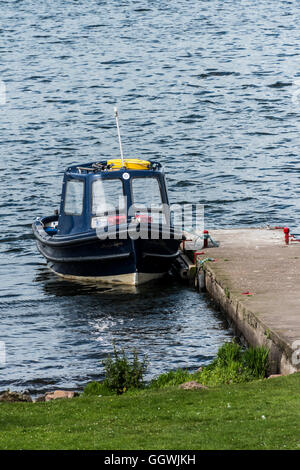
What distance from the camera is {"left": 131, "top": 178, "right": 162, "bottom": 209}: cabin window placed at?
1994cm

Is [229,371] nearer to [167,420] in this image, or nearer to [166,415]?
[166,415]

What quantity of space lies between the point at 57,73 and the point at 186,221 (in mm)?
28474

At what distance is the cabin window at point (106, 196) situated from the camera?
19.8 m

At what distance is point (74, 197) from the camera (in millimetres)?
20344

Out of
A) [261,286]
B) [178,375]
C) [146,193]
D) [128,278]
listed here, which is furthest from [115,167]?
→ [178,375]

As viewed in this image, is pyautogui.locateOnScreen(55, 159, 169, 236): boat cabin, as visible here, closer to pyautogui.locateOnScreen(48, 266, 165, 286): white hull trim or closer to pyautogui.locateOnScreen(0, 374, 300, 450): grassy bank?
pyautogui.locateOnScreen(48, 266, 165, 286): white hull trim

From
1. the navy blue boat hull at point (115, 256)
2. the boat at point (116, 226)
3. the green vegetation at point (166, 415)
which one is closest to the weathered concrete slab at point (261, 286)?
the green vegetation at point (166, 415)

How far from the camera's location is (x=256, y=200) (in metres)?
30.6

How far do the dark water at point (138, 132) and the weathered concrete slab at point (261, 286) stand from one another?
2.54 ft

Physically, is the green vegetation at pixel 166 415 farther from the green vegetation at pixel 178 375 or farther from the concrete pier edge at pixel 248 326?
the concrete pier edge at pixel 248 326

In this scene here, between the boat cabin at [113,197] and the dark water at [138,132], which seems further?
the boat cabin at [113,197]
